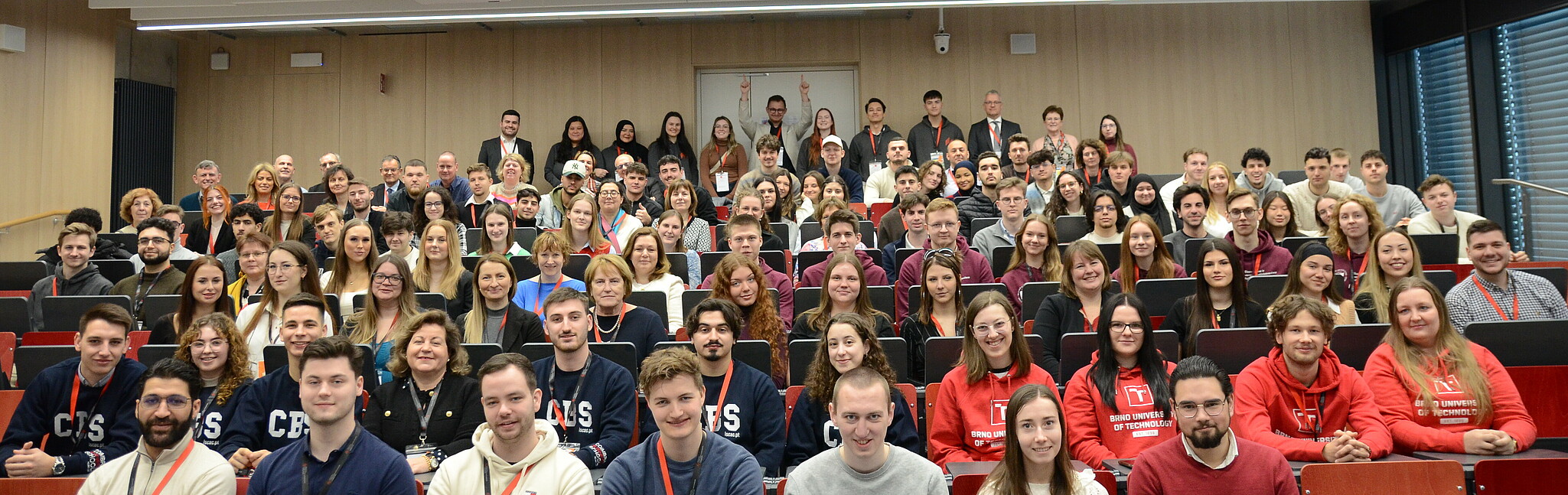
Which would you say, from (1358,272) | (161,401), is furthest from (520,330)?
(1358,272)

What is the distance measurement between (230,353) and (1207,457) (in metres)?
3.29

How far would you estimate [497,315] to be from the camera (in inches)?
171

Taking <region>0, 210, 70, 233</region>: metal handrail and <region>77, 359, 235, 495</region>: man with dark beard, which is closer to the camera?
<region>77, 359, 235, 495</region>: man with dark beard

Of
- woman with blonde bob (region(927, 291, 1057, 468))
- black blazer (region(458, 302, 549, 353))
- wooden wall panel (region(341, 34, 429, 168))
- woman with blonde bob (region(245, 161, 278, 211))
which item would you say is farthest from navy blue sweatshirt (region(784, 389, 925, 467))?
wooden wall panel (region(341, 34, 429, 168))

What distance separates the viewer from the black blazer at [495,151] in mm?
9758

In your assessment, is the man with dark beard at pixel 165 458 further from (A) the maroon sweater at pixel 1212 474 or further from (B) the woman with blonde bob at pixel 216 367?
(A) the maroon sweater at pixel 1212 474

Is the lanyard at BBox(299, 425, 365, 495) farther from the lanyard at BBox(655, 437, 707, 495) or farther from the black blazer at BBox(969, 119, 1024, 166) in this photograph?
the black blazer at BBox(969, 119, 1024, 166)

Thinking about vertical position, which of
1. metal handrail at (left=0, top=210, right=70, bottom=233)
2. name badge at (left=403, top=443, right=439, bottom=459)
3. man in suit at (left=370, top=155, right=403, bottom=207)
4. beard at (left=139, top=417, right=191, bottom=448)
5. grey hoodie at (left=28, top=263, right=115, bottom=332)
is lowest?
name badge at (left=403, top=443, right=439, bottom=459)

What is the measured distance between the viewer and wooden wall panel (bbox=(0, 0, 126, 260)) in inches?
323

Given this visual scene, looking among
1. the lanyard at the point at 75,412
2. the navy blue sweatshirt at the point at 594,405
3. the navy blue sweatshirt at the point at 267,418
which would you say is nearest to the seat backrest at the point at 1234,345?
the navy blue sweatshirt at the point at 594,405

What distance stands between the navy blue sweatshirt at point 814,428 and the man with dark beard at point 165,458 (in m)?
1.72

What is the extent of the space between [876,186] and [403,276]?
482 centimetres

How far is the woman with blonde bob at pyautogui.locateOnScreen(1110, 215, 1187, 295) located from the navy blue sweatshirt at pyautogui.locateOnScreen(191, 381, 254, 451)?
12.2 ft

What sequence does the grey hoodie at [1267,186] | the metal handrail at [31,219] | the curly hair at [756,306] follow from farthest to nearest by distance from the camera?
the metal handrail at [31,219] < the grey hoodie at [1267,186] < the curly hair at [756,306]
